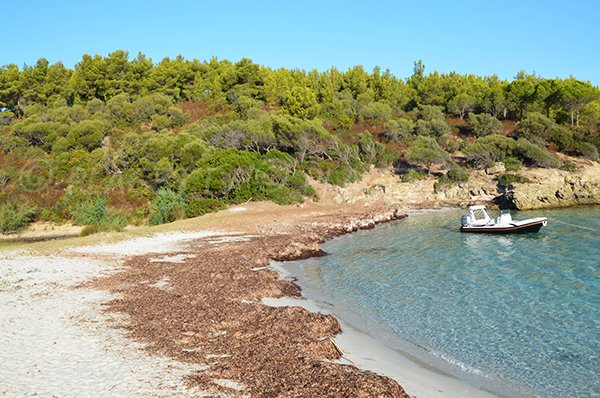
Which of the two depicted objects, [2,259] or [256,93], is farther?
[256,93]

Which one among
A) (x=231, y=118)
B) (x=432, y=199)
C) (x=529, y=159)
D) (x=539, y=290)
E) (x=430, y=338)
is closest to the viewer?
(x=430, y=338)

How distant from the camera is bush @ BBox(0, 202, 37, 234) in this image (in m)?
39.2

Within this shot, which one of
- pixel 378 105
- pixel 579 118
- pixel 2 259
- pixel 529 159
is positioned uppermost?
pixel 378 105

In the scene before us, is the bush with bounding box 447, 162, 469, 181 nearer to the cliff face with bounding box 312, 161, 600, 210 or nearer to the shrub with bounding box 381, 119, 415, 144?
the cliff face with bounding box 312, 161, 600, 210

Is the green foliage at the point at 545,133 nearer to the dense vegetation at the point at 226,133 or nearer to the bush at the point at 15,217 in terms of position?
the dense vegetation at the point at 226,133

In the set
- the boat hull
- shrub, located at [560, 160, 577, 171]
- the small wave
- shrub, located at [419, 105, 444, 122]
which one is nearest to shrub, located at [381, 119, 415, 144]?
shrub, located at [419, 105, 444, 122]

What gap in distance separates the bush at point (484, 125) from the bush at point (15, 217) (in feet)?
197

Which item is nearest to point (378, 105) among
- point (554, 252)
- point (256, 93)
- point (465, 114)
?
point (465, 114)

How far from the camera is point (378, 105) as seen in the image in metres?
78.5

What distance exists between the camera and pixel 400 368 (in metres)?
9.79

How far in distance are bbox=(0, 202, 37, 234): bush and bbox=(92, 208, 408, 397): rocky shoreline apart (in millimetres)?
24280

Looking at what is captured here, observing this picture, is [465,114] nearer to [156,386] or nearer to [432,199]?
[432,199]

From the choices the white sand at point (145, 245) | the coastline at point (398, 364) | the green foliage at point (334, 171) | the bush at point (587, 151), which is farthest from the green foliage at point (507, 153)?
the coastline at point (398, 364)

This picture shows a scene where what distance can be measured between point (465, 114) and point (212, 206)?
187ft
